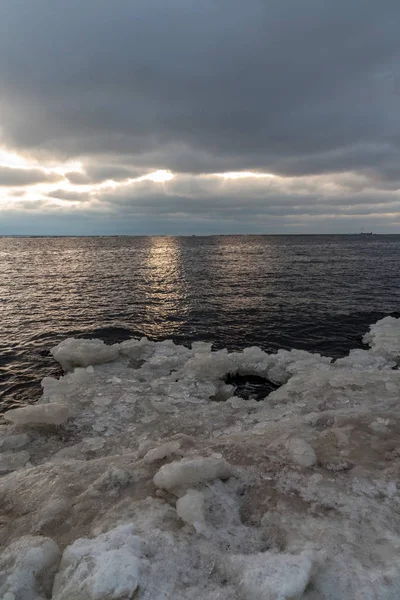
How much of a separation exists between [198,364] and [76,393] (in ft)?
18.1

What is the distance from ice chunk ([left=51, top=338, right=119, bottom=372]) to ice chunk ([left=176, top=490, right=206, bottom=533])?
11496 millimetres

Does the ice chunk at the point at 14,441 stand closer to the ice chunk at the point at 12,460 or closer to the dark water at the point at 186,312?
the ice chunk at the point at 12,460

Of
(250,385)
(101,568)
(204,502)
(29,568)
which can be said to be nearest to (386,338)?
(250,385)

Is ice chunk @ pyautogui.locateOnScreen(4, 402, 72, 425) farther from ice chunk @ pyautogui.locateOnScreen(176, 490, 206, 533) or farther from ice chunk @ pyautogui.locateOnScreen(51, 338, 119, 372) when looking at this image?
ice chunk @ pyautogui.locateOnScreen(176, 490, 206, 533)

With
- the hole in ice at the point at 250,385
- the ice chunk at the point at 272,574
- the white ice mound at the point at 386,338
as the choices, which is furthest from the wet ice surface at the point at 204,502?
the white ice mound at the point at 386,338

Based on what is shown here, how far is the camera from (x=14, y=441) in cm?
985

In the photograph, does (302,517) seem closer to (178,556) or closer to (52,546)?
(178,556)

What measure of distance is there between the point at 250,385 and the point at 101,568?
446 inches

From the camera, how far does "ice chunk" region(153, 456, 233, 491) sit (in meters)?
6.38

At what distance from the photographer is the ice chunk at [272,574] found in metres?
4.23

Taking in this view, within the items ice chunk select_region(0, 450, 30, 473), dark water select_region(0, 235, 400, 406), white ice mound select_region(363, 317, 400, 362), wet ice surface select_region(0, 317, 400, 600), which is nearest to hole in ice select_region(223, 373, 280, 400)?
wet ice surface select_region(0, 317, 400, 600)

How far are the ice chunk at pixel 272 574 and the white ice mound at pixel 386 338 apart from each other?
15.1 meters

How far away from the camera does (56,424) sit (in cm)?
1059

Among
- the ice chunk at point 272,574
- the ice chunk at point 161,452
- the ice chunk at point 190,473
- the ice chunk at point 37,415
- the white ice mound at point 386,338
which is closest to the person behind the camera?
the ice chunk at point 272,574
